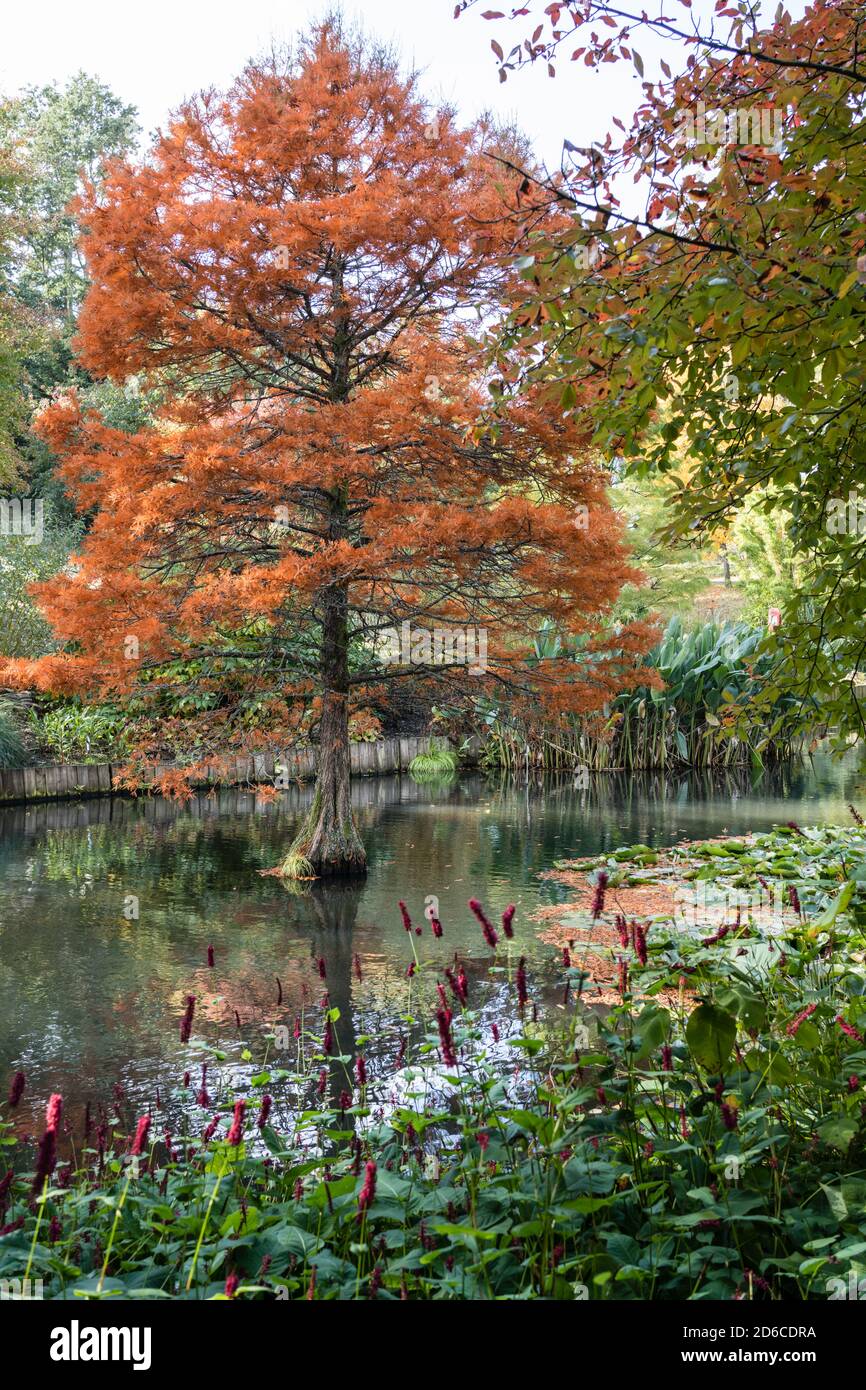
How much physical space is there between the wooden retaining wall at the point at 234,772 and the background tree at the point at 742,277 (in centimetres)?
814

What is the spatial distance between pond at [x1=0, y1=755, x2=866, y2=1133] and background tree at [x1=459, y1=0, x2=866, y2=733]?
192 centimetres

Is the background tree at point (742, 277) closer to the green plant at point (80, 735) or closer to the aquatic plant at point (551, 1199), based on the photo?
the aquatic plant at point (551, 1199)

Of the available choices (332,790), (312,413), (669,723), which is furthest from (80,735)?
(669,723)

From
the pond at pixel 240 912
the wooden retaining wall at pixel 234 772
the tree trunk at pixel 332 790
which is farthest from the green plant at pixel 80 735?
the tree trunk at pixel 332 790

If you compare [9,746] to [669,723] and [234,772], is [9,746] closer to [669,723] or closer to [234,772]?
[234,772]

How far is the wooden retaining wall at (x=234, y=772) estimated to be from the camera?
1298 cm

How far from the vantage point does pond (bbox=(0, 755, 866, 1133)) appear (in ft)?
15.4

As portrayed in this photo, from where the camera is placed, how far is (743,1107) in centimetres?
A: 250

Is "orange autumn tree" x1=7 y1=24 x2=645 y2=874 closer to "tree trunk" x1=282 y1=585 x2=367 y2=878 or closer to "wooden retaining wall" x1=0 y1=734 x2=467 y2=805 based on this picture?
"tree trunk" x1=282 y1=585 x2=367 y2=878

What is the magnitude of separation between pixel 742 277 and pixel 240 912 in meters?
6.09

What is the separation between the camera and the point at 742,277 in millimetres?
2275

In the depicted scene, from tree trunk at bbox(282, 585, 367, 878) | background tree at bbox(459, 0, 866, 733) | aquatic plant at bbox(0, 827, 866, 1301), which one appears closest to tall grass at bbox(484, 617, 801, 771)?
tree trunk at bbox(282, 585, 367, 878)

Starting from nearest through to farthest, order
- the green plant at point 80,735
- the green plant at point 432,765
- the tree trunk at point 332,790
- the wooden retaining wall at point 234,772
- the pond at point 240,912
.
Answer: the pond at point 240,912 < the tree trunk at point 332,790 < the wooden retaining wall at point 234,772 < the green plant at point 80,735 < the green plant at point 432,765
